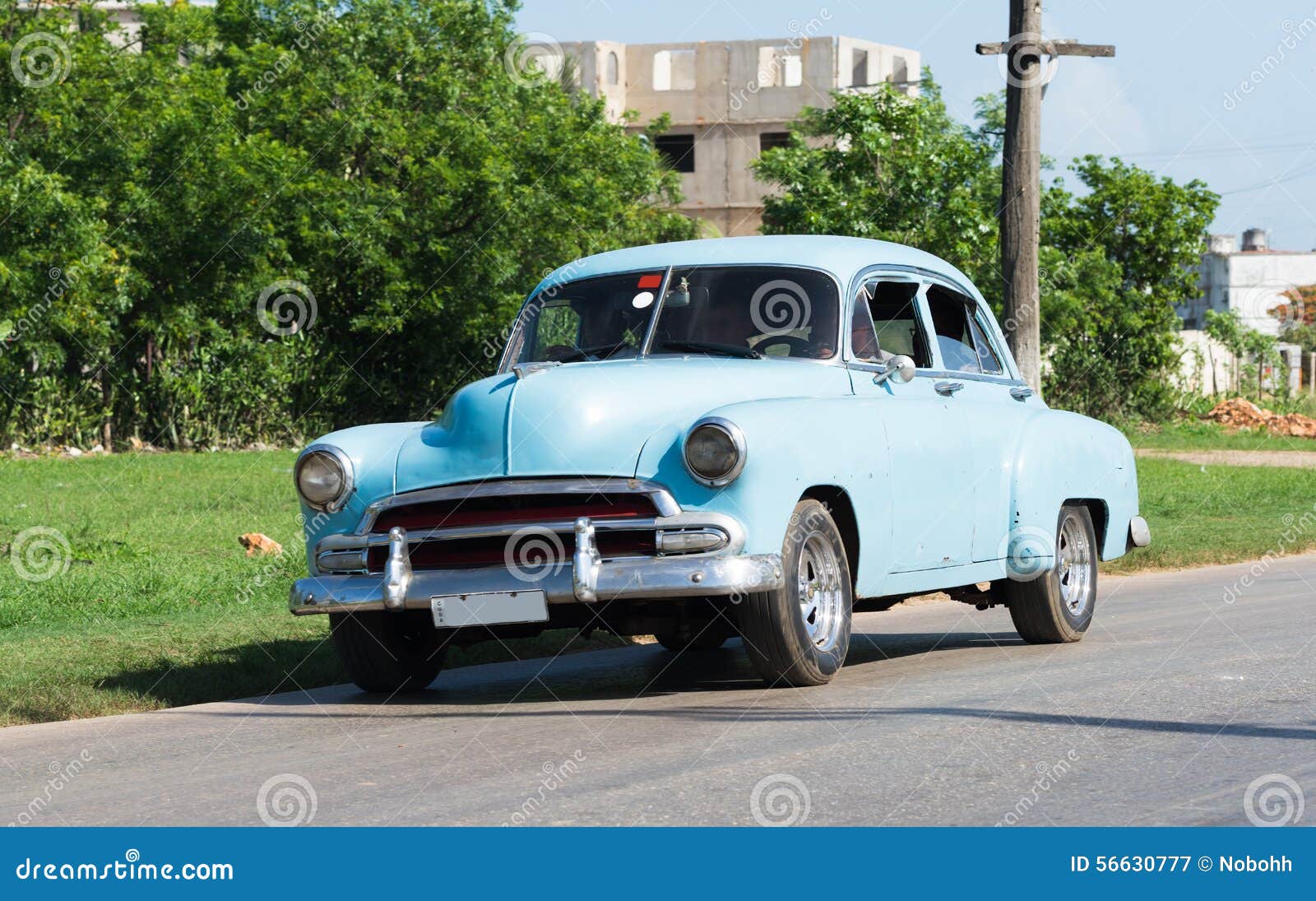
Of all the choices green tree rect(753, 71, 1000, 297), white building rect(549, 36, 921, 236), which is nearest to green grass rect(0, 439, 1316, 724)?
green tree rect(753, 71, 1000, 297)

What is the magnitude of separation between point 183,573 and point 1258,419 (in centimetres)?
3211

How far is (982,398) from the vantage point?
972cm

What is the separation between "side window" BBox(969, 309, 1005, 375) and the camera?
10.1 m

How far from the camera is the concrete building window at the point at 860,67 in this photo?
6122 centimetres

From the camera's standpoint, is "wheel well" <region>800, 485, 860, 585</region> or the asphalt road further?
"wheel well" <region>800, 485, 860, 585</region>

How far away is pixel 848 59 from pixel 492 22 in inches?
977

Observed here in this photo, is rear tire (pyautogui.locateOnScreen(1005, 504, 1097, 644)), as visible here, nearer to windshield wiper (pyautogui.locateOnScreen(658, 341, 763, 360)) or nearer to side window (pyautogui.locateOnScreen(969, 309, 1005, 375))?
side window (pyautogui.locateOnScreen(969, 309, 1005, 375))

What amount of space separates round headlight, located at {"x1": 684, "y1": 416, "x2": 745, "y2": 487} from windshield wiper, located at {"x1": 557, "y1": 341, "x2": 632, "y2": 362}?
4.66 feet

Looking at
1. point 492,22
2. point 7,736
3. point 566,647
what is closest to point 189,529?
point 566,647

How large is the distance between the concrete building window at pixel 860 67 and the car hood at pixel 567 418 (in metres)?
54.6

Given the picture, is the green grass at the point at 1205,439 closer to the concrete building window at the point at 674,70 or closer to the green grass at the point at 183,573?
the green grass at the point at 183,573

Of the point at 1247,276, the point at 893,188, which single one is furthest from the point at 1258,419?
the point at 1247,276

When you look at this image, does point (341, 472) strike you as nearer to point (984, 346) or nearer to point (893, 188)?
point (984, 346)

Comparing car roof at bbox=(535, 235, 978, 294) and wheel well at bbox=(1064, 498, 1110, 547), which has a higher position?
car roof at bbox=(535, 235, 978, 294)
